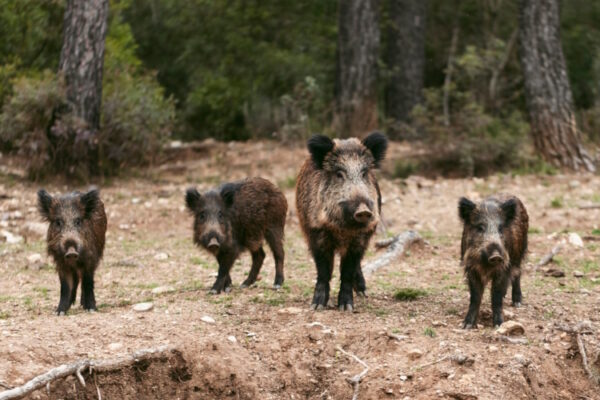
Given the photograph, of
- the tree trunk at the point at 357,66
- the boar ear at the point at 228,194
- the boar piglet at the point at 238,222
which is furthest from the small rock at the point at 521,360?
the tree trunk at the point at 357,66

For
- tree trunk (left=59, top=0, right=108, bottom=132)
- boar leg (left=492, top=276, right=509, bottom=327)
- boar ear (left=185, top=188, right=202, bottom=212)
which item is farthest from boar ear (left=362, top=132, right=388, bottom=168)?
tree trunk (left=59, top=0, right=108, bottom=132)

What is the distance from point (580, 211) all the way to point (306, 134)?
6363 millimetres

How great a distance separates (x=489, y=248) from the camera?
6922 mm

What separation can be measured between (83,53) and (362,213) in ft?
27.0

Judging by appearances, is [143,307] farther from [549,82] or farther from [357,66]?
[357,66]

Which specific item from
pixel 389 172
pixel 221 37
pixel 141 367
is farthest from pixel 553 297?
pixel 221 37

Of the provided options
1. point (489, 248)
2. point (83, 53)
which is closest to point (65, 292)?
point (489, 248)

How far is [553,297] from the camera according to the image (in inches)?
324

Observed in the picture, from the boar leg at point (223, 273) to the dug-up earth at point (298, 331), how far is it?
115mm

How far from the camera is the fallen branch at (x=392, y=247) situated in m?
9.65

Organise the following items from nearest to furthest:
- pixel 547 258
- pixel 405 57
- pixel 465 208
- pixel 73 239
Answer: pixel 465 208 < pixel 73 239 < pixel 547 258 < pixel 405 57

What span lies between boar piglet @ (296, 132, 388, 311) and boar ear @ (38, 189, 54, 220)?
2326 millimetres

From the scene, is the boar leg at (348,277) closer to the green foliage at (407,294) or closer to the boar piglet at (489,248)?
the green foliage at (407,294)

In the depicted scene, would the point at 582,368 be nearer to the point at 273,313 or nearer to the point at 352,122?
the point at 273,313
